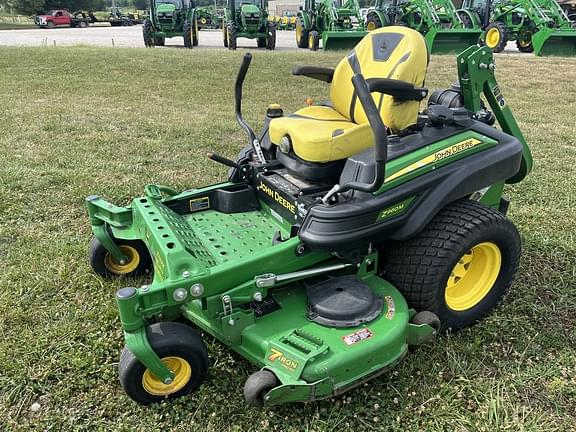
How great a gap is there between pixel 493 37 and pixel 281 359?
47.8 ft

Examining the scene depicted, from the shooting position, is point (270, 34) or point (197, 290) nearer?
point (197, 290)

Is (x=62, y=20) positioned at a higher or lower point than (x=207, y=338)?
lower

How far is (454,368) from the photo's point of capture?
2.41 metres

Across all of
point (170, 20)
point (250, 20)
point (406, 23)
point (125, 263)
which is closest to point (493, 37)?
point (406, 23)

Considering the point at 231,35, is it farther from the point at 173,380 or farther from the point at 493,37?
the point at 173,380

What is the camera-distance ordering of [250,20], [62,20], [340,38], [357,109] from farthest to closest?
[62,20] < [250,20] < [340,38] < [357,109]

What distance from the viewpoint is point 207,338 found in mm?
2590

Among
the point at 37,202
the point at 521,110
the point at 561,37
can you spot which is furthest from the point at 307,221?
the point at 561,37

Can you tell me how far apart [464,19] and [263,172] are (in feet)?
46.7

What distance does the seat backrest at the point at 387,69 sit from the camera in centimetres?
273

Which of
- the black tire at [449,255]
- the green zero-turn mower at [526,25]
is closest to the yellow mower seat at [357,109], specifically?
the black tire at [449,255]

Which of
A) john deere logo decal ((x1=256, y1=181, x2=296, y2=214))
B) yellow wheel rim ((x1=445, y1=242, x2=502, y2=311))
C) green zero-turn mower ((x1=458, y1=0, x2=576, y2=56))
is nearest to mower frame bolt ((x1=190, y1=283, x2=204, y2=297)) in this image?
john deere logo decal ((x1=256, y1=181, x2=296, y2=214))

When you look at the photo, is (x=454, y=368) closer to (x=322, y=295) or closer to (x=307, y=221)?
(x=322, y=295)

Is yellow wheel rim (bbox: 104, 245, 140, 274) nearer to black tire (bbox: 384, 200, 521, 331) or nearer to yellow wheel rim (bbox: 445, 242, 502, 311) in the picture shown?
black tire (bbox: 384, 200, 521, 331)
